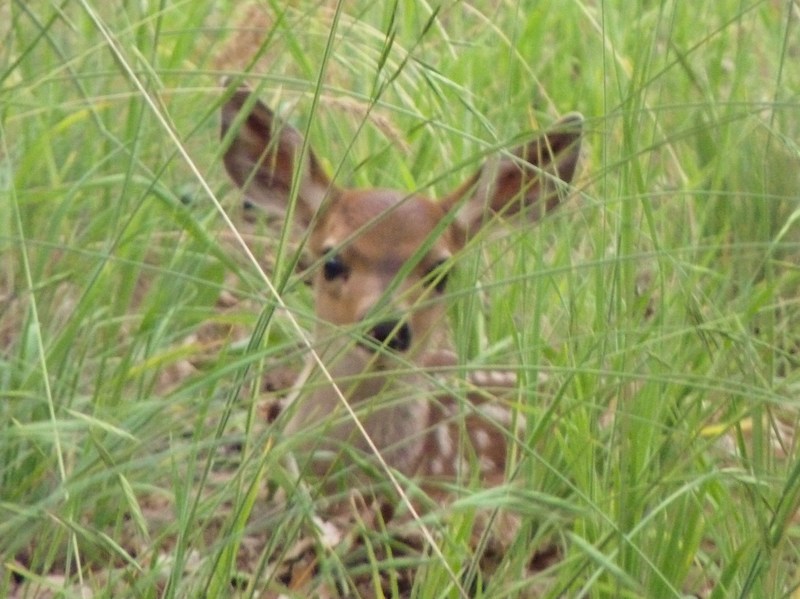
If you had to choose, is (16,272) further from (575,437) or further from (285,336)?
(575,437)

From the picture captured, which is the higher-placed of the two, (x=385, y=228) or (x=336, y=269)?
(x=385, y=228)

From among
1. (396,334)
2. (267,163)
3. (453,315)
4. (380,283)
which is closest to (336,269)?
(380,283)

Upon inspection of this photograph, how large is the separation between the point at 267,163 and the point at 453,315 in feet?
3.82

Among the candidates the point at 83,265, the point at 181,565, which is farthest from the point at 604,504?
the point at 83,265

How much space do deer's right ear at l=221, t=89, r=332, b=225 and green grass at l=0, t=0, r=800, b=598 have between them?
0.10 m

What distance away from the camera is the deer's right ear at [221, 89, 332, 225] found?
3.99 meters

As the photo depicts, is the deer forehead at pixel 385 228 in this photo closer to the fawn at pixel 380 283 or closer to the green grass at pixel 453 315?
the fawn at pixel 380 283

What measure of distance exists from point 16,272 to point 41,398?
1.09 metres

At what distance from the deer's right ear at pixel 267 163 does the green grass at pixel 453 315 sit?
0.10 metres

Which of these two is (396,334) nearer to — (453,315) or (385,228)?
(453,315)

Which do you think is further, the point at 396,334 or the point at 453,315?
the point at 396,334

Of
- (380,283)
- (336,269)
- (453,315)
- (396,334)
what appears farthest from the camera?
(336,269)

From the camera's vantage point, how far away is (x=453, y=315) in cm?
343

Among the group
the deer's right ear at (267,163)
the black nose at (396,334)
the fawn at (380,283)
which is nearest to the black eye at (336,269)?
the fawn at (380,283)
